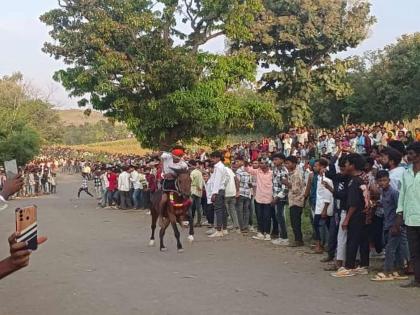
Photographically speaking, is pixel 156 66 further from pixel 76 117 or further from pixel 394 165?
pixel 76 117

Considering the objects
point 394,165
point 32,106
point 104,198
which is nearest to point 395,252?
point 394,165

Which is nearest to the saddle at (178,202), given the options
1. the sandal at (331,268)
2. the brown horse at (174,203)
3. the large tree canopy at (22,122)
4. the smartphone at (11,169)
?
the brown horse at (174,203)

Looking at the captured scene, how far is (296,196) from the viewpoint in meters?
12.3

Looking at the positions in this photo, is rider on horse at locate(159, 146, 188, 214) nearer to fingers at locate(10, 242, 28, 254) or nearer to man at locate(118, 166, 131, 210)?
fingers at locate(10, 242, 28, 254)

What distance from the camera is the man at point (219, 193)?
593 inches

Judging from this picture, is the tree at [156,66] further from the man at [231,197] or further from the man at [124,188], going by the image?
the man at [231,197]

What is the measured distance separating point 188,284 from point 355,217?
277 centimetres

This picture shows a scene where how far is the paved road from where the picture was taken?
300 inches

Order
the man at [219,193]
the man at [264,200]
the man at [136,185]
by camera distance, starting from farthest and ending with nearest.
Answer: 1. the man at [136,185]
2. the man at [219,193]
3. the man at [264,200]

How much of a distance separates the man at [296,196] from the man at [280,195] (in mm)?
411

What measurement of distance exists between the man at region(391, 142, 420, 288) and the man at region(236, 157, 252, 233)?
689 centimetres

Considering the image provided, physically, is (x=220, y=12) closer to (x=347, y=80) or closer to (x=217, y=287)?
(x=347, y=80)

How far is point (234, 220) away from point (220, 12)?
41.4ft

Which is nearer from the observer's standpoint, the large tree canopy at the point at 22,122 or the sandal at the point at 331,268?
the sandal at the point at 331,268
